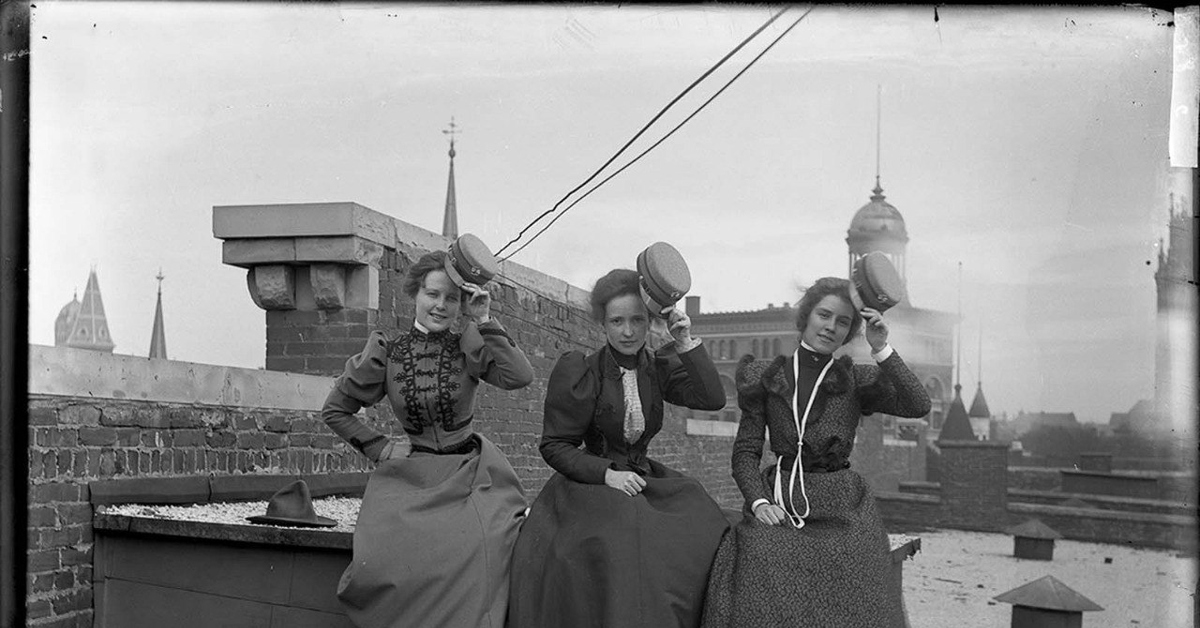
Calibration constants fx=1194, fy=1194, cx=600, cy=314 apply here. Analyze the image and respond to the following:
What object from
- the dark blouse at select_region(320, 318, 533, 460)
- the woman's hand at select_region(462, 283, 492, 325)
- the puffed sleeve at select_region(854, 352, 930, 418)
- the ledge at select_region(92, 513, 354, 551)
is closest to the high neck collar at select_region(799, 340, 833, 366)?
the puffed sleeve at select_region(854, 352, 930, 418)

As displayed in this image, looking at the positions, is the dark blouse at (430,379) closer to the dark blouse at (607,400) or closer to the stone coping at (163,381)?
the dark blouse at (607,400)

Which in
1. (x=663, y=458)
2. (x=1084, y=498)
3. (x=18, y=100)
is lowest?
(x=1084, y=498)

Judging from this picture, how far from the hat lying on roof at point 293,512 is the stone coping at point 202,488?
572mm

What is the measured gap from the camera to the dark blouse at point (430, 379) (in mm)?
4230

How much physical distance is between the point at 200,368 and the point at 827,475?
331 centimetres

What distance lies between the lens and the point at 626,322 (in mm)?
3982

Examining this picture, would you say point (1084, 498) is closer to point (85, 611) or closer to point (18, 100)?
point (85, 611)

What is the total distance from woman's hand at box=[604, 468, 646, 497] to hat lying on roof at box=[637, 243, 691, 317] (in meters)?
0.54

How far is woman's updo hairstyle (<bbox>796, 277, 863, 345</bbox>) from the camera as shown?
12.5ft

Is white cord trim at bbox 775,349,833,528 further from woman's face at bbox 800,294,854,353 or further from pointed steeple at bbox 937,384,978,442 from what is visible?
pointed steeple at bbox 937,384,978,442

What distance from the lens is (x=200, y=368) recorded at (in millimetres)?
5773

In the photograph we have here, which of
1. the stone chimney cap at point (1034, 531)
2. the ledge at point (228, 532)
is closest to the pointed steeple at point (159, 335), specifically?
the ledge at point (228, 532)

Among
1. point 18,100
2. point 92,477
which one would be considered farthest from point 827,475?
point 92,477

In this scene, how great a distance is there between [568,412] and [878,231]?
1.72 m
